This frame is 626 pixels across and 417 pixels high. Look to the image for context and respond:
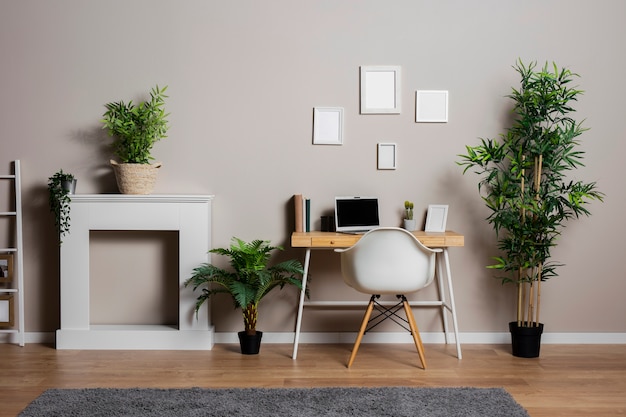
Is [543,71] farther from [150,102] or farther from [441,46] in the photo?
[150,102]

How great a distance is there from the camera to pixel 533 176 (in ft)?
14.0

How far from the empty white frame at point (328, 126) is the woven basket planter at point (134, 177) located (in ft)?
3.51

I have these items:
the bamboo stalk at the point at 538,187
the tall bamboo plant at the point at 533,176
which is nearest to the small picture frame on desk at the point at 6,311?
the tall bamboo plant at the point at 533,176

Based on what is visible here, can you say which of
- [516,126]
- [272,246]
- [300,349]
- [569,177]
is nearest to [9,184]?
[272,246]

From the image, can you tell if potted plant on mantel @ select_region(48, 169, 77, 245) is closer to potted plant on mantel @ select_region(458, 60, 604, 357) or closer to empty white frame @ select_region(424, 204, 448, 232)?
empty white frame @ select_region(424, 204, 448, 232)

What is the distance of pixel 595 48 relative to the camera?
438 centimetres

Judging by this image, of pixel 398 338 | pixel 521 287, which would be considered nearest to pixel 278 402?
pixel 398 338

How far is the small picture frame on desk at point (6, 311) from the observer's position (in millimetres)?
4359

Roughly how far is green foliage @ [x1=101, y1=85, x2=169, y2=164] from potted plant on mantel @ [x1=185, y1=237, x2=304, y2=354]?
2.60ft

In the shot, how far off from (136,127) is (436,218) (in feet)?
6.55

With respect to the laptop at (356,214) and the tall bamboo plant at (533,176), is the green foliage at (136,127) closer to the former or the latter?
the laptop at (356,214)

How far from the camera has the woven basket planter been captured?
4.19 metres

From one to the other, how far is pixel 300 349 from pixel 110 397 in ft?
4.49

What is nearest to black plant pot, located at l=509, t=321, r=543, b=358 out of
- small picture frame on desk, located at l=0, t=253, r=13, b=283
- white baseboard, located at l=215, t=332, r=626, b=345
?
white baseboard, located at l=215, t=332, r=626, b=345
